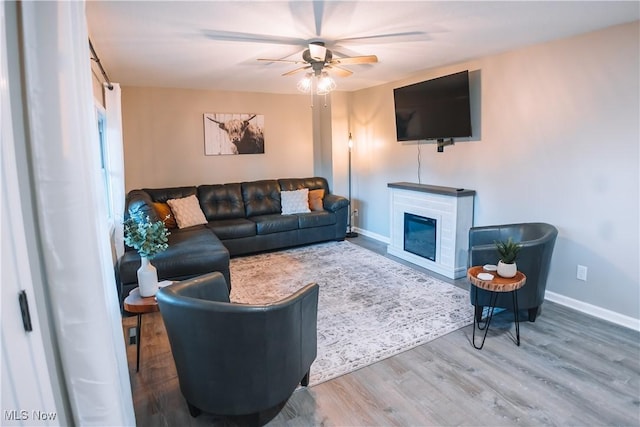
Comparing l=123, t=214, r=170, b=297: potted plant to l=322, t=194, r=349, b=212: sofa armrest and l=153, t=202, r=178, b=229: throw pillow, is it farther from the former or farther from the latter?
l=322, t=194, r=349, b=212: sofa armrest

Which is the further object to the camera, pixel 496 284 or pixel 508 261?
pixel 508 261

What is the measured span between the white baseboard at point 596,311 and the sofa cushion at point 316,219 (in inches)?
116

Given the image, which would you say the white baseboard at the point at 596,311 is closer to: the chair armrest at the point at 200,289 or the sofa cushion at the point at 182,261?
the chair armrest at the point at 200,289

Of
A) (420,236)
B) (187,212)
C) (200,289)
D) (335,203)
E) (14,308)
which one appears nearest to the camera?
(14,308)

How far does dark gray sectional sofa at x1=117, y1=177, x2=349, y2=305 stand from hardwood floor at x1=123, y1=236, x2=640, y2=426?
5.89 feet

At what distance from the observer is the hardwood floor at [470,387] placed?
80.1 inches

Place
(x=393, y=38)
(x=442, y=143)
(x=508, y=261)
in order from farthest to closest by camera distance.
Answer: (x=442, y=143), (x=393, y=38), (x=508, y=261)

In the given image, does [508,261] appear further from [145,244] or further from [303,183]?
[303,183]

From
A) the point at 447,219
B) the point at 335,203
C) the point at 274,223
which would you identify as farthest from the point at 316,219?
the point at 447,219

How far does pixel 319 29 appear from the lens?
284 centimetres

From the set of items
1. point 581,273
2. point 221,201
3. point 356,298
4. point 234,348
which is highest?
point 221,201

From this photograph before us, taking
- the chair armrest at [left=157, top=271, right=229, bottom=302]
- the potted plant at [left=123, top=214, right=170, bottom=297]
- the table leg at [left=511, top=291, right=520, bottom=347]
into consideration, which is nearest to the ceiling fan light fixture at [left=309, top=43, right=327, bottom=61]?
the potted plant at [left=123, top=214, right=170, bottom=297]

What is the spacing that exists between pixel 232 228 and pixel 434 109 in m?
2.95

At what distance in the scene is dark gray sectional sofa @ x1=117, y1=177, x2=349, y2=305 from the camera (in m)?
4.31
